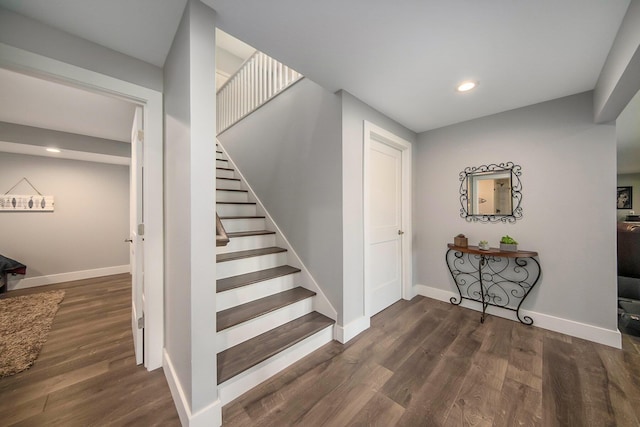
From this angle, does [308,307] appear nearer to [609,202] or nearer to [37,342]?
[37,342]

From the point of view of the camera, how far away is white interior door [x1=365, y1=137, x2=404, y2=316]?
8.45 feet

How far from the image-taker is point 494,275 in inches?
103

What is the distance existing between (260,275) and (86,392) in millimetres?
1347

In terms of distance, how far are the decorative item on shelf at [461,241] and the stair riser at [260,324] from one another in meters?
1.89

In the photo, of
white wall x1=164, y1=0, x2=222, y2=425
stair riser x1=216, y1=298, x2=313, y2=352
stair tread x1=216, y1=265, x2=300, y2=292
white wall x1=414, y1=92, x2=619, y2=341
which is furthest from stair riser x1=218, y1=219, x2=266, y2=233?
white wall x1=414, y1=92, x2=619, y2=341

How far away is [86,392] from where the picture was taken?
1.51 meters

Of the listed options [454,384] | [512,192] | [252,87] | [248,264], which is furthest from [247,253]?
[512,192]

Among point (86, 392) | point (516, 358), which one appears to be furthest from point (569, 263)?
point (86, 392)

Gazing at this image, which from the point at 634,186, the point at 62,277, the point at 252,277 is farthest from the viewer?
the point at 634,186

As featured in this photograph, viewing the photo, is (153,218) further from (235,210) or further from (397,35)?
(397,35)

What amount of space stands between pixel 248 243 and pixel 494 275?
9.45 ft

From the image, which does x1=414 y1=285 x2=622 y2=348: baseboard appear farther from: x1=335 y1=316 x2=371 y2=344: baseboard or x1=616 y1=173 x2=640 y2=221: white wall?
x1=616 y1=173 x2=640 y2=221: white wall

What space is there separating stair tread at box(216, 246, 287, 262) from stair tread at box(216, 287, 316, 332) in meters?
0.46

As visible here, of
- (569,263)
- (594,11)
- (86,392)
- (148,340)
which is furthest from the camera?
(569,263)
